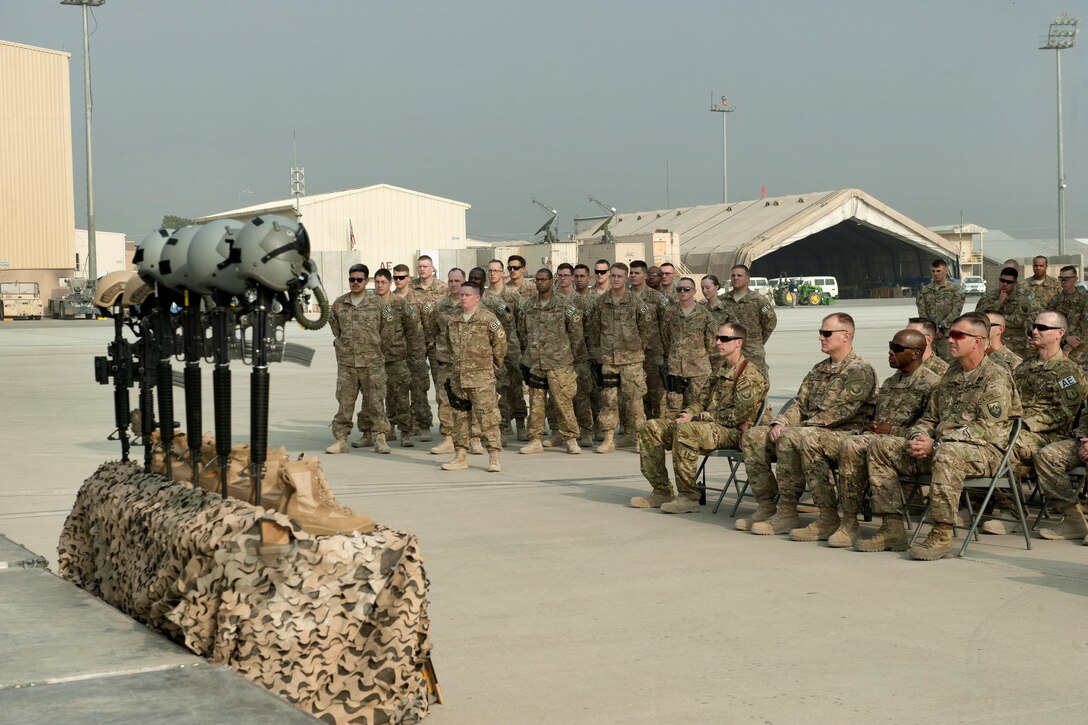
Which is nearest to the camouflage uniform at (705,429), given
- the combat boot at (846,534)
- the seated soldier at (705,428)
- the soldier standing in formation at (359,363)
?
the seated soldier at (705,428)

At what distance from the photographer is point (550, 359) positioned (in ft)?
42.8

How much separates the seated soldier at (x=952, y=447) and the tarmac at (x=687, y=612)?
0.72 feet

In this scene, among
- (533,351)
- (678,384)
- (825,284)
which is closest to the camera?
(678,384)

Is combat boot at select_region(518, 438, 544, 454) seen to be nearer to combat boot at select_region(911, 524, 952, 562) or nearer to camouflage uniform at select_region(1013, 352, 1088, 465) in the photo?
camouflage uniform at select_region(1013, 352, 1088, 465)

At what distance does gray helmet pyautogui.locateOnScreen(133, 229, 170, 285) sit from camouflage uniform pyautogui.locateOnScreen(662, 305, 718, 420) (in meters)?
7.22

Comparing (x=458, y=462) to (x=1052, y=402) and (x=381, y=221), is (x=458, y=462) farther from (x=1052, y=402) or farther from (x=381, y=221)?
(x=381, y=221)

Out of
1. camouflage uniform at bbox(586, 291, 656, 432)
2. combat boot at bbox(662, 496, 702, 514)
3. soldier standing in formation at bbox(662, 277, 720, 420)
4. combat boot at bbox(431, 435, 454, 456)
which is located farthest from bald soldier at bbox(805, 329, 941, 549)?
combat boot at bbox(431, 435, 454, 456)

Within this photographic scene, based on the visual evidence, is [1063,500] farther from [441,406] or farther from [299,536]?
[441,406]

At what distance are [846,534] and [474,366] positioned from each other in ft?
15.3

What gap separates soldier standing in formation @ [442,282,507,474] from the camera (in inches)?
465

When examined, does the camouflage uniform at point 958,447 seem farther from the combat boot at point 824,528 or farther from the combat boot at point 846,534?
the combat boot at point 824,528

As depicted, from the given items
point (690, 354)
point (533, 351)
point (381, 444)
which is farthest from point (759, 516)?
point (381, 444)

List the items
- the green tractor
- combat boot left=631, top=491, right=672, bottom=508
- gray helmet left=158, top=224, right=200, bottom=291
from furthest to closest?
1. the green tractor
2. combat boot left=631, top=491, right=672, bottom=508
3. gray helmet left=158, top=224, right=200, bottom=291

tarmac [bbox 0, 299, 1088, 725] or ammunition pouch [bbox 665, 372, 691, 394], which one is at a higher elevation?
ammunition pouch [bbox 665, 372, 691, 394]
